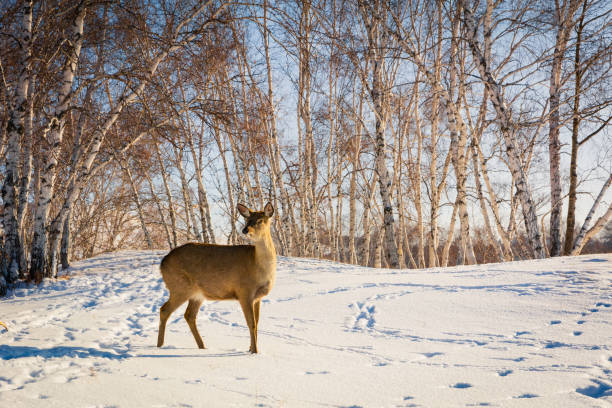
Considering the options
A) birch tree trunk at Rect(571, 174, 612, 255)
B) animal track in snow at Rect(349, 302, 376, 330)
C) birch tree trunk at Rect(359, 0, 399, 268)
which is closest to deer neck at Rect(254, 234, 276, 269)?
animal track in snow at Rect(349, 302, 376, 330)

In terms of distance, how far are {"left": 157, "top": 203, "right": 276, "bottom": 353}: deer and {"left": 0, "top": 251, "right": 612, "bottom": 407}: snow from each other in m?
0.39

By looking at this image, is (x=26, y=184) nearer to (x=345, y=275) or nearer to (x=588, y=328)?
(x=345, y=275)

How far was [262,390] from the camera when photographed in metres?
2.29

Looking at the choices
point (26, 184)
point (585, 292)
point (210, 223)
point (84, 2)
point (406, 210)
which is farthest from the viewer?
point (406, 210)

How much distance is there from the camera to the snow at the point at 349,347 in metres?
2.17

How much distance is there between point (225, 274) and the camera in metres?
3.33

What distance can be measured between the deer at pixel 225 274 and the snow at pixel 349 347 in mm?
391

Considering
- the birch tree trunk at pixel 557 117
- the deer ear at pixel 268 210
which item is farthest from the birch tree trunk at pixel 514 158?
the deer ear at pixel 268 210

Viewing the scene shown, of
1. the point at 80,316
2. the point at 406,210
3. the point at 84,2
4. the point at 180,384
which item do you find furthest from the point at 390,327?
the point at 406,210

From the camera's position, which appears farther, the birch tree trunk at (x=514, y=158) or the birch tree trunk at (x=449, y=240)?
the birch tree trunk at (x=449, y=240)

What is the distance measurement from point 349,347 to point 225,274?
132 centimetres

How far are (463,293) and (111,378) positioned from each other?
422 centimetres

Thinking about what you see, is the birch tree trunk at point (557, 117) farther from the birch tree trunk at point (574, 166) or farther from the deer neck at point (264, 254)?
the deer neck at point (264, 254)

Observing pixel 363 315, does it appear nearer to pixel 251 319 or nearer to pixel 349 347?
pixel 349 347
